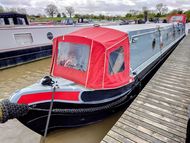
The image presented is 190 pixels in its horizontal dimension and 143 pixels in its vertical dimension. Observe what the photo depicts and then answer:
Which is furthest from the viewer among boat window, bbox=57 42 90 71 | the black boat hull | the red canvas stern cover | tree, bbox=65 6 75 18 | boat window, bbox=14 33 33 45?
tree, bbox=65 6 75 18

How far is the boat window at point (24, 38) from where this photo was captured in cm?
866

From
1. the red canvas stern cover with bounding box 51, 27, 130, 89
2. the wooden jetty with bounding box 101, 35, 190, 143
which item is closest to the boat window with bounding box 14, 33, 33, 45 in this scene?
the red canvas stern cover with bounding box 51, 27, 130, 89

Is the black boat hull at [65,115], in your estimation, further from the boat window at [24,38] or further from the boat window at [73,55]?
the boat window at [24,38]

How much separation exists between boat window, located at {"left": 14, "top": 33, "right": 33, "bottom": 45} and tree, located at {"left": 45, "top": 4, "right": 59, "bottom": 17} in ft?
135

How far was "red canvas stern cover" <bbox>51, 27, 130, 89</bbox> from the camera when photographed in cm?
356

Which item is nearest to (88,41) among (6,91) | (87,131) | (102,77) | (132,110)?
(102,77)

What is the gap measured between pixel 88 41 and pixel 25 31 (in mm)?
6301

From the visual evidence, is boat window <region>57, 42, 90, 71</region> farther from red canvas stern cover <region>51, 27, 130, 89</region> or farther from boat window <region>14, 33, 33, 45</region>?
boat window <region>14, 33, 33, 45</region>

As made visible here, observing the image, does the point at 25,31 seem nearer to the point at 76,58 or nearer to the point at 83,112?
the point at 76,58

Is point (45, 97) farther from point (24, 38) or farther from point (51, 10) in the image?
point (51, 10)

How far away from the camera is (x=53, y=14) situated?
1911 inches

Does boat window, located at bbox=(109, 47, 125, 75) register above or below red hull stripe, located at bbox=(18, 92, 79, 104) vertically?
above

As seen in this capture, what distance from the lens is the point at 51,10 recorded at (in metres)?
48.1

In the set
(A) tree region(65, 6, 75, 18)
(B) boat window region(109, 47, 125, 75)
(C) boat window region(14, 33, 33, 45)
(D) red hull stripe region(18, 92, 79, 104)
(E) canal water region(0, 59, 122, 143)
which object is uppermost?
(A) tree region(65, 6, 75, 18)
